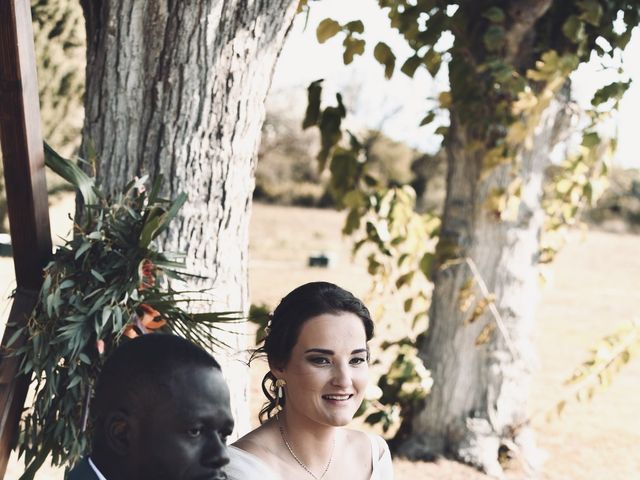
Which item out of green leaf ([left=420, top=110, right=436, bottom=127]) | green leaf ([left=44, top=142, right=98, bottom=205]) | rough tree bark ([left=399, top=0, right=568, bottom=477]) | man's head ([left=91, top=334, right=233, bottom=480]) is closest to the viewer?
man's head ([left=91, top=334, right=233, bottom=480])

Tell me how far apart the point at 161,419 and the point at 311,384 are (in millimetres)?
700

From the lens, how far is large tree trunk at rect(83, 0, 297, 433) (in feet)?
9.20

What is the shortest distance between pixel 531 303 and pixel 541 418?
73.3 inches

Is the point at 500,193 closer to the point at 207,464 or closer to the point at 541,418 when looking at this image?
the point at 541,418

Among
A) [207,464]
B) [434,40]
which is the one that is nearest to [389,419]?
[434,40]

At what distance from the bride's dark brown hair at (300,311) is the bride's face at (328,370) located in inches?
0.7

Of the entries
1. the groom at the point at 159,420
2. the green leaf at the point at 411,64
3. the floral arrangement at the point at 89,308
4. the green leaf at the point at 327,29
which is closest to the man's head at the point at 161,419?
the groom at the point at 159,420

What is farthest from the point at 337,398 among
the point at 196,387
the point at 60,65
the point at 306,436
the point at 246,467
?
Answer: the point at 60,65

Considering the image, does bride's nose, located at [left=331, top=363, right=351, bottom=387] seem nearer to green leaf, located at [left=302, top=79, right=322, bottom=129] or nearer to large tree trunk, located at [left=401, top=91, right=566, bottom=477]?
green leaf, located at [left=302, top=79, right=322, bottom=129]

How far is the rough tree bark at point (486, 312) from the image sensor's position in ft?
16.7

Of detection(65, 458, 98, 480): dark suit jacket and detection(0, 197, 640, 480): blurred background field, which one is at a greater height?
detection(65, 458, 98, 480): dark suit jacket

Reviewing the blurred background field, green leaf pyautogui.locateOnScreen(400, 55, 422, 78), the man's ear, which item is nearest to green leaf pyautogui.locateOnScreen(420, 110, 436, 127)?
green leaf pyautogui.locateOnScreen(400, 55, 422, 78)

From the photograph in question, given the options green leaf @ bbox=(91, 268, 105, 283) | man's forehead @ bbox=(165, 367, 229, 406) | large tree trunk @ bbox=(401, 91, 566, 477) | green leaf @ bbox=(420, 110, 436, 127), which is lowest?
large tree trunk @ bbox=(401, 91, 566, 477)

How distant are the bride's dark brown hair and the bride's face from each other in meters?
0.02
